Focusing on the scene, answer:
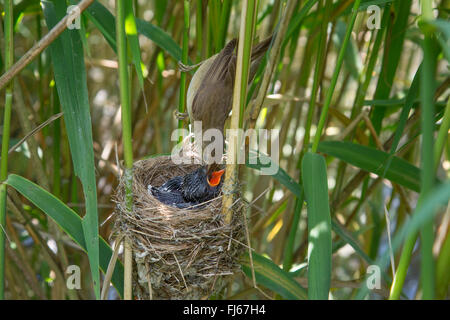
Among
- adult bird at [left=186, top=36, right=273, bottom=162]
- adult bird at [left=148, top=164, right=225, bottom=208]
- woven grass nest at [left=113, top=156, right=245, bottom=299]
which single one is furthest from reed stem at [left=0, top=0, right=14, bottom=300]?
adult bird at [left=186, top=36, right=273, bottom=162]

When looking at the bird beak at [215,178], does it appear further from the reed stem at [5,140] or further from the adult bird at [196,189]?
the reed stem at [5,140]

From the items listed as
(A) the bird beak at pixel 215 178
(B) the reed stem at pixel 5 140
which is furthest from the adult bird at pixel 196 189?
(B) the reed stem at pixel 5 140

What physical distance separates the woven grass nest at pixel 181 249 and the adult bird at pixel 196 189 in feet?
1.43

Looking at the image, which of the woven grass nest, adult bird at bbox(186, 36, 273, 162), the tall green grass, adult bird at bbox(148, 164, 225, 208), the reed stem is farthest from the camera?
adult bird at bbox(186, 36, 273, 162)

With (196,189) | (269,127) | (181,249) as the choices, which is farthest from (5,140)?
(269,127)

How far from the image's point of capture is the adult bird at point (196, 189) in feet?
6.33

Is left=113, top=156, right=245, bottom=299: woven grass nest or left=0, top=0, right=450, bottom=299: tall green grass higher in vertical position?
left=0, top=0, right=450, bottom=299: tall green grass

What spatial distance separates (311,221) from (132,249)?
21.7 inches

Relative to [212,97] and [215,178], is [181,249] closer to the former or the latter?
[215,178]

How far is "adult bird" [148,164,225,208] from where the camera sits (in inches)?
76.0

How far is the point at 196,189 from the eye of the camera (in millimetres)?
1959

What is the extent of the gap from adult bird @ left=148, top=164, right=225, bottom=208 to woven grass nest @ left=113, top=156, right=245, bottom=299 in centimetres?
43

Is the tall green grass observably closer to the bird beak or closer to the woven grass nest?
the woven grass nest

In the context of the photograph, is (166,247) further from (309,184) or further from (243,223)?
(309,184)
